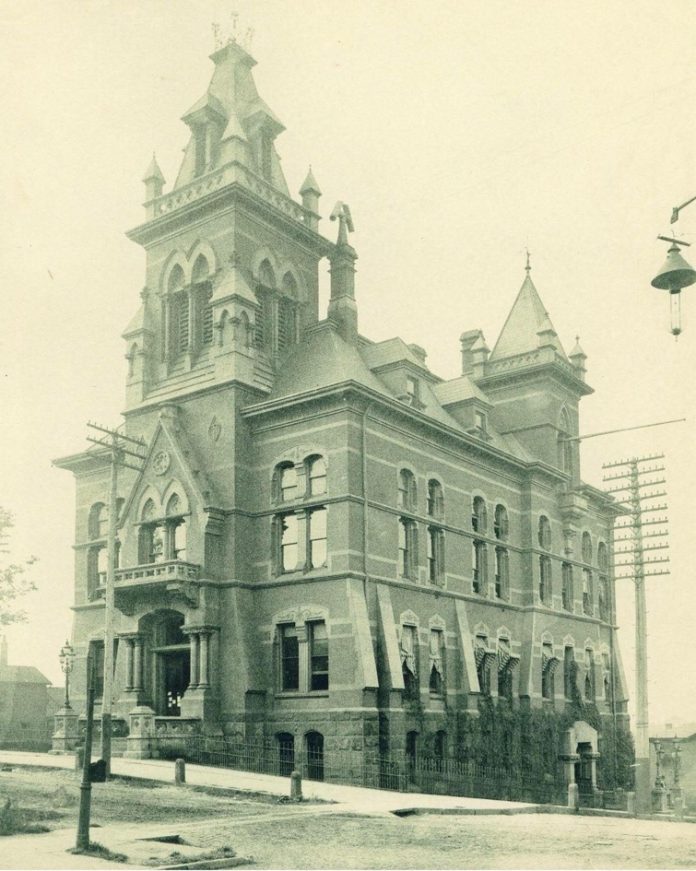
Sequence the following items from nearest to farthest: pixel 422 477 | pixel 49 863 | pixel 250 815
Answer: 1. pixel 49 863
2. pixel 250 815
3. pixel 422 477

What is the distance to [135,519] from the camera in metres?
35.2

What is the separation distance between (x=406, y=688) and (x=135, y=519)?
1088 centimetres

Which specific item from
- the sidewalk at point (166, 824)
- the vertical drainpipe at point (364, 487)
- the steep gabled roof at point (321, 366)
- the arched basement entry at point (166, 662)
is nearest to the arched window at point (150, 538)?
the arched basement entry at point (166, 662)

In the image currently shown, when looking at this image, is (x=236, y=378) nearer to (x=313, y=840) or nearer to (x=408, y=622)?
(x=408, y=622)

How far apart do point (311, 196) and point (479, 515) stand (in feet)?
46.4

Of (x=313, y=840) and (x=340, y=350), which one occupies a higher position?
(x=340, y=350)

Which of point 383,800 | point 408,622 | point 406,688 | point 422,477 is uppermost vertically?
point 422,477

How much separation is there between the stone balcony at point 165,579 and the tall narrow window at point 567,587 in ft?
61.5

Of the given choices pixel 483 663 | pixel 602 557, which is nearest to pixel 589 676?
pixel 602 557

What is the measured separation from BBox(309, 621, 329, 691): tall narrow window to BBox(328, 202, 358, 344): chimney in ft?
39.8

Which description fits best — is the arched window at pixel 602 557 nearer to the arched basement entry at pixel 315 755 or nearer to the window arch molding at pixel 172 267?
the arched basement entry at pixel 315 755

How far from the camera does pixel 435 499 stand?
37.0 meters

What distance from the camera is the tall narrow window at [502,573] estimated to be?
1591 inches

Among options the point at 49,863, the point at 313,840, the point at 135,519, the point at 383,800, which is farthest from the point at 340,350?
the point at 49,863
